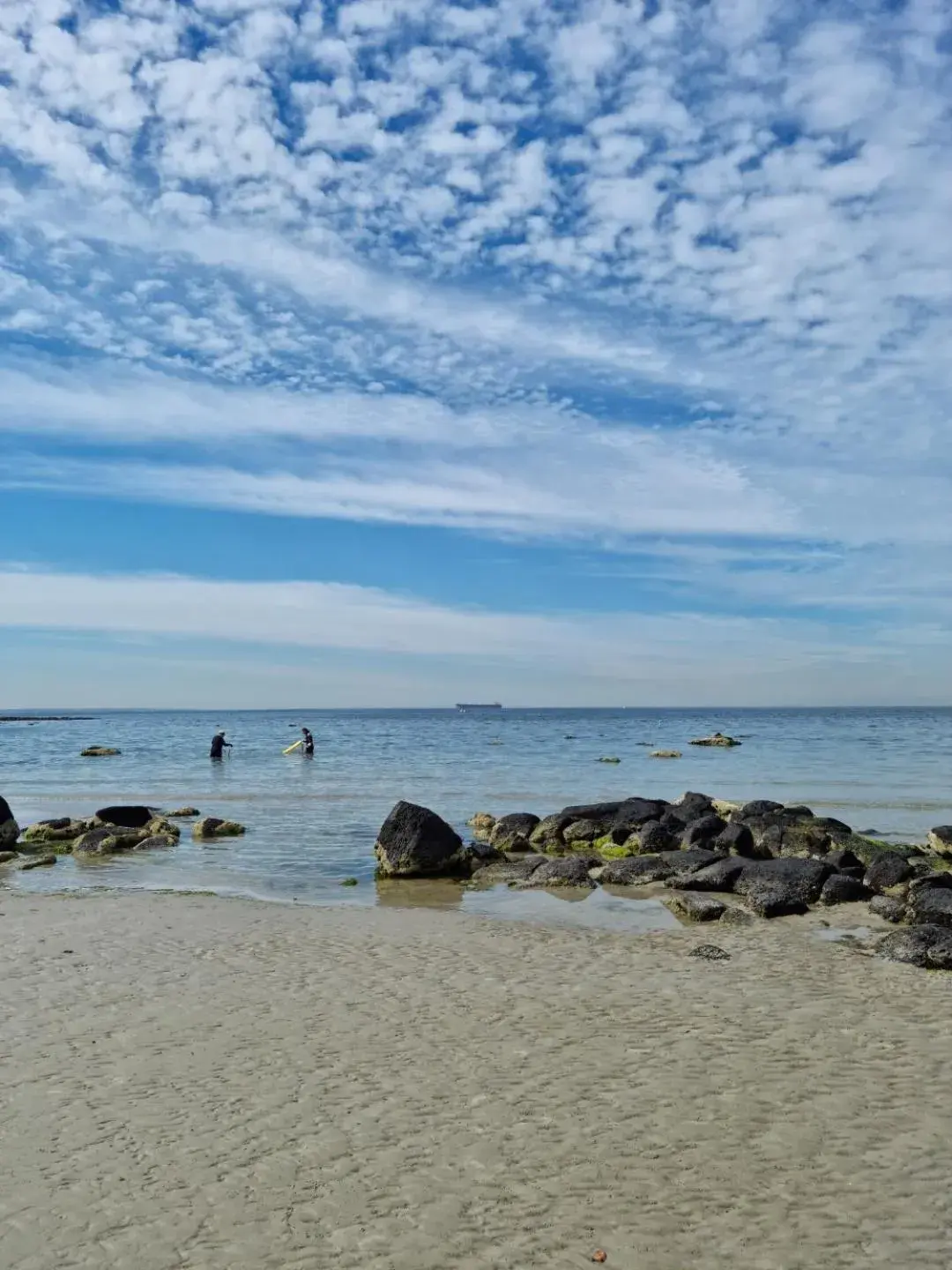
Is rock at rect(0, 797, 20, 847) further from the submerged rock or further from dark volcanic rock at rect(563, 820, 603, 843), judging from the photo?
dark volcanic rock at rect(563, 820, 603, 843)

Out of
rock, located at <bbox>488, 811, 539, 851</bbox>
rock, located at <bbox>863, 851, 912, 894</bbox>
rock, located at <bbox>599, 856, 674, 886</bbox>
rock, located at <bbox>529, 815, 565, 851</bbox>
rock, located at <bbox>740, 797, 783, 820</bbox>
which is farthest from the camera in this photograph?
rock, located at <bbox>740, 797, 783, 820</bbox>

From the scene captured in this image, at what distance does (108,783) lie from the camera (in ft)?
146

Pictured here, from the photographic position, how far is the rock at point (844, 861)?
63.7ft

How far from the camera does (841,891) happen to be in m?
17.2

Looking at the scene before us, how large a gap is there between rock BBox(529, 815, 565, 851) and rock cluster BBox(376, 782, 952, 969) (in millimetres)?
33

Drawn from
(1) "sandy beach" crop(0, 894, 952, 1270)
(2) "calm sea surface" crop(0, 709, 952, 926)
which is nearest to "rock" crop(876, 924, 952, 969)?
(1) "sandy beach" crop(0, 894, 952, 1270)

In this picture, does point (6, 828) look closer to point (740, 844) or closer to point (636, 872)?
point (636, 872)

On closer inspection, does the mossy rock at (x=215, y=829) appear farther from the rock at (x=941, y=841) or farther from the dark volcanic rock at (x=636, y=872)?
the rock at (x=941, y=841)

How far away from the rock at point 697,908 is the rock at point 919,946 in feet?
9.26

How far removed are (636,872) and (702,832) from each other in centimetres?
476

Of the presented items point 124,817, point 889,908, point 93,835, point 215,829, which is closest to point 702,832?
point 889,908

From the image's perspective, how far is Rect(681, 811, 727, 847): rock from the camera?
23.2m

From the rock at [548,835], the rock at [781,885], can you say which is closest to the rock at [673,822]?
the rock at [548,835]

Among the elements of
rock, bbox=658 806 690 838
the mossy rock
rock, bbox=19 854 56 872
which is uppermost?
rock, bbox=658 806 690 838
